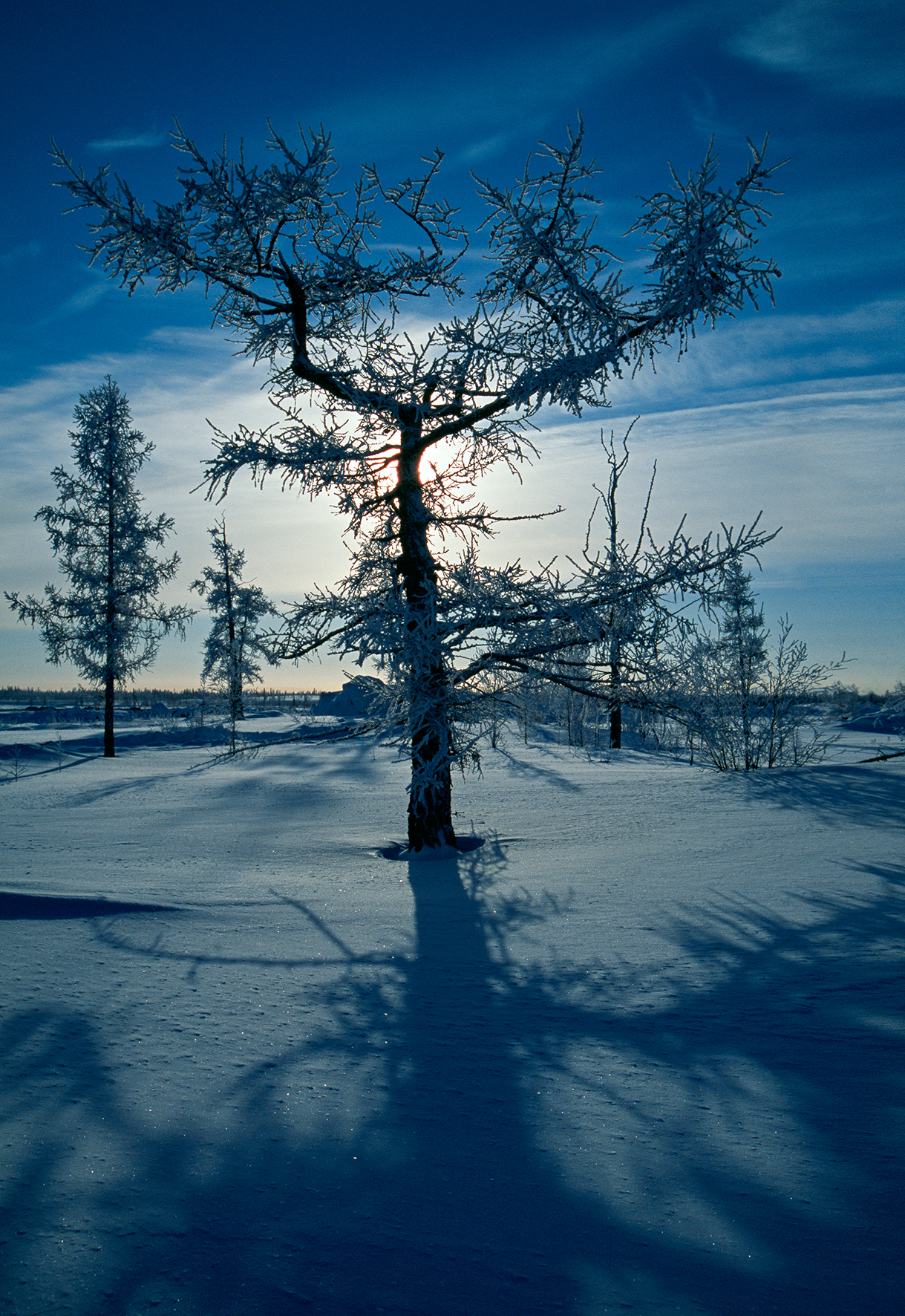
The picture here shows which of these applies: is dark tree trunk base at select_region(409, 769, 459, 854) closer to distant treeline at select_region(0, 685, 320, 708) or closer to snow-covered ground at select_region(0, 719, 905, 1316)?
snow-covered ground at select_region(0, 719, 905, 1316)

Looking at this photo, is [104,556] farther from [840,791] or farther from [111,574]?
[840,791]

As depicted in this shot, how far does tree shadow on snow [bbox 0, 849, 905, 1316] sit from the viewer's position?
1.38m

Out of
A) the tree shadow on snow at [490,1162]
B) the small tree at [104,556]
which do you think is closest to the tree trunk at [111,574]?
the small tree at [104,556]

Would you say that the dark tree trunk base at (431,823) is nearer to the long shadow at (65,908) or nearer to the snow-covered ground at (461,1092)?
the snow-covered ground at (461,1092)

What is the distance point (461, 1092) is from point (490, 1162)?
34 cm

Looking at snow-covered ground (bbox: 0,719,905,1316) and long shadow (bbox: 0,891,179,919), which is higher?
snow-covered ground (bbox: 0,719,905,1316)

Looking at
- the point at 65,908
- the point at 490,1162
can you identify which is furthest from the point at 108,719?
the point at 490,1162

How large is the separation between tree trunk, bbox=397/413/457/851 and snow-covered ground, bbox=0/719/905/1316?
1327 mm

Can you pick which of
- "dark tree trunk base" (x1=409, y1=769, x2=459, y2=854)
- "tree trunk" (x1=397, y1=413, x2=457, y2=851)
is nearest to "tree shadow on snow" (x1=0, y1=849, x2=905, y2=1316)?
"tree trunk" (x1=397, y1=413, x2=457, y2=851)

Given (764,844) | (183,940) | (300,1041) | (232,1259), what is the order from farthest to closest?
1. (764,844)
2. (183,940)
3. (300,1041)
4. (232,1259)

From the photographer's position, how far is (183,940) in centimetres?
355

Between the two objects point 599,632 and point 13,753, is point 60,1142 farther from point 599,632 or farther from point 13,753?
point 13,753

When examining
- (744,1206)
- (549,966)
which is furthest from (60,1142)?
(549,966)

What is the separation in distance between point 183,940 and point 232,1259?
227 cm
